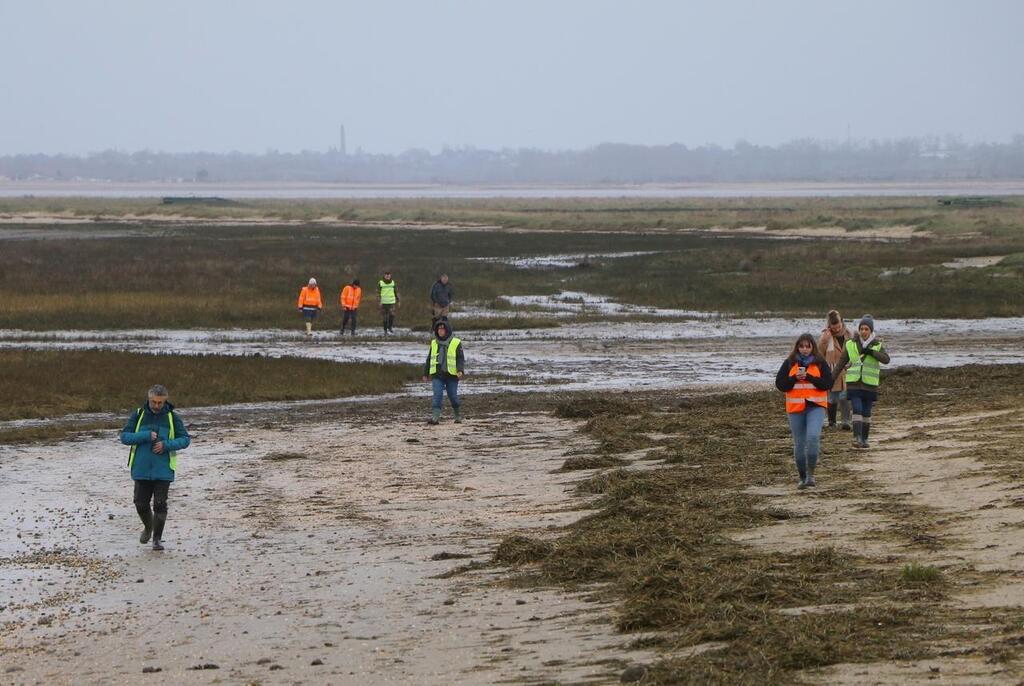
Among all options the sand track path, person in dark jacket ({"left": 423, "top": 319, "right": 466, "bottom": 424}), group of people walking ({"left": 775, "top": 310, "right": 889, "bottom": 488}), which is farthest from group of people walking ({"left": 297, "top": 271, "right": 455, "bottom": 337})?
the sand track path

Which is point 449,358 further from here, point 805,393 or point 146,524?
point 146,524

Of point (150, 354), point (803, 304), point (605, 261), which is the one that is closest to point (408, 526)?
point (150, 354)

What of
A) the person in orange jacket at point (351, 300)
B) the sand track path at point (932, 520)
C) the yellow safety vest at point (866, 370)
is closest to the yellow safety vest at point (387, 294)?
the person in orange jacket at point (351, 300)

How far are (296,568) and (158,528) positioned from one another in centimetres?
171

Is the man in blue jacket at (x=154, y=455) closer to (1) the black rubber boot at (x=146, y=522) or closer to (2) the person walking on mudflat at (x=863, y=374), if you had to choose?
(1) the black rubber boot at (x=146, y=522)

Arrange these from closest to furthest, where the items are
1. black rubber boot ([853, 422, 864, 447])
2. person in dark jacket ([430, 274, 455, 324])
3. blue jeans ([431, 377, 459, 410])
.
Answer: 1. black rubber boot ([853, 422, 864, 447])
2. blue jeans ([431, 377, 459, 410])
3. person in dark jacket ([430, 274, 455, 324])

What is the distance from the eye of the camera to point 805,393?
14.6m

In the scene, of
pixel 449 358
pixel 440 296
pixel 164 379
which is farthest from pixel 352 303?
pixel 449 358

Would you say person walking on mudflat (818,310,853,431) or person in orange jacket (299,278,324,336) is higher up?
person walking on mudflat (818,310,853,431)

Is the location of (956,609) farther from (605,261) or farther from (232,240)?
(232,240)

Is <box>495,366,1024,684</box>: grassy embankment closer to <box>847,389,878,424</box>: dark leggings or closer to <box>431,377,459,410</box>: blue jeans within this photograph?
<box>847,389,878,424</box>: dark leggings

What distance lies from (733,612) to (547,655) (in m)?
1.30

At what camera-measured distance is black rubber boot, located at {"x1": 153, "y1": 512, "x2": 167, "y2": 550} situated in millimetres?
13844

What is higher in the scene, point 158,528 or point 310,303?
point 158,528
